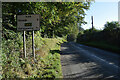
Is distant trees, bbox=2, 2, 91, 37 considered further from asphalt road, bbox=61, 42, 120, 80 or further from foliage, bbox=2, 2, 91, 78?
asphalt road, bbox=61, 42, 120, 80

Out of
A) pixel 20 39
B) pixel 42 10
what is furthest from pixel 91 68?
pixel 20 39

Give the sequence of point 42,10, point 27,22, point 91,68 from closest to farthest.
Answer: point 42,10 < point 27,22 < point 91,68

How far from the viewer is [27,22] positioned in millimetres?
7531

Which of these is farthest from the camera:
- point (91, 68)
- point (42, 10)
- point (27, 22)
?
point (91, 68)

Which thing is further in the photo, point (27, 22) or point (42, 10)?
point (27, 22)

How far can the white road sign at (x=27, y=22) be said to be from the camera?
7.28 meters

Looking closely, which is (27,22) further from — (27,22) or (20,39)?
(20,39)

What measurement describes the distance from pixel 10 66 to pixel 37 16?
10.6 ft

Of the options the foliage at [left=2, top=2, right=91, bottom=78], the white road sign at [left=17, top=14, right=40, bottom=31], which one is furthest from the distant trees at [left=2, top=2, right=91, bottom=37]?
the white road sign at [left=17, top=14, right=40, bottom=31]

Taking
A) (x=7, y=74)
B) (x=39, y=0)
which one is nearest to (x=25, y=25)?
(x=39, y=0)

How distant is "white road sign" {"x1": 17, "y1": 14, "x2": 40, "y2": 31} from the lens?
7.28 m

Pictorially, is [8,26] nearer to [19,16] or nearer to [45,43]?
[19,16]

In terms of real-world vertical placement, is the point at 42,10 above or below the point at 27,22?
above

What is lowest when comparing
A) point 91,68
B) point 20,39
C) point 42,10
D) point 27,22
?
point 91,68
